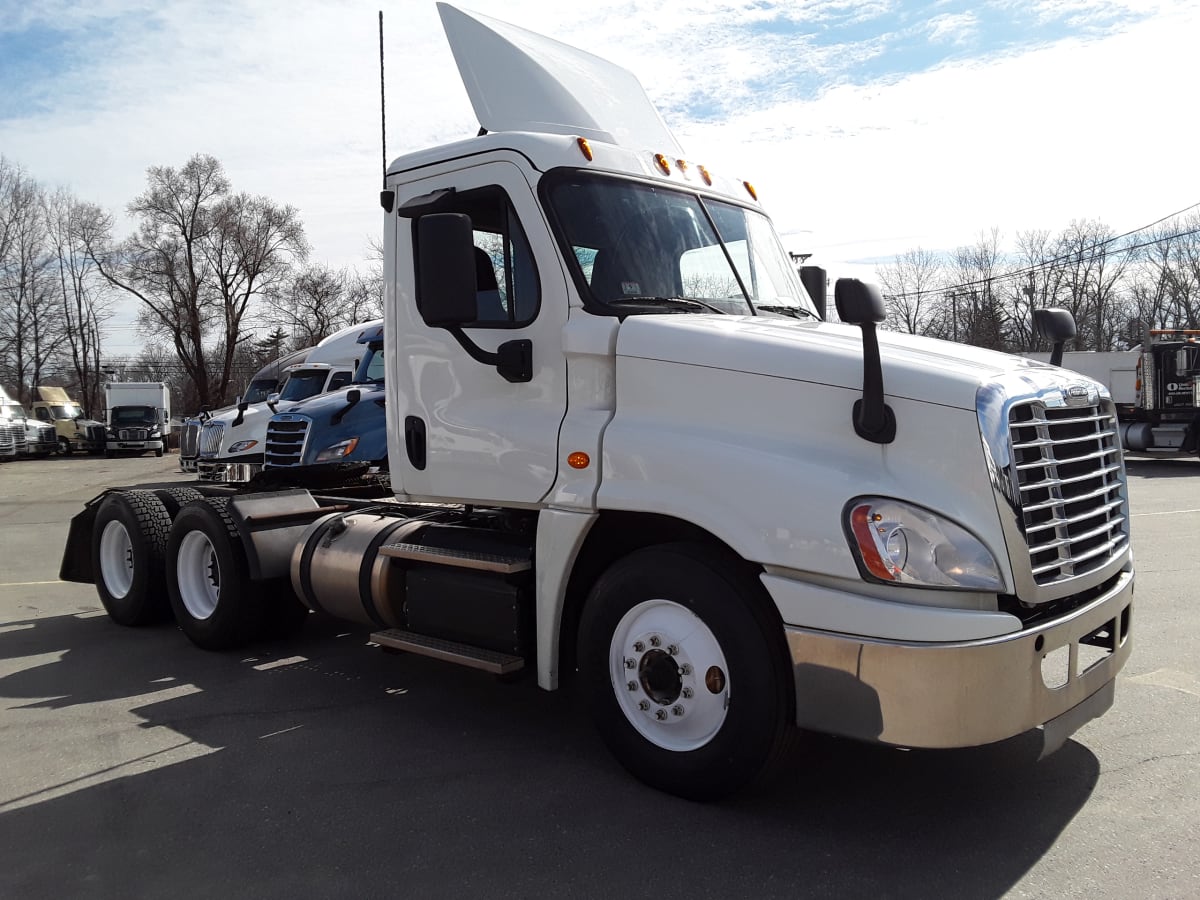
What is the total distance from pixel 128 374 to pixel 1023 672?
8069cm

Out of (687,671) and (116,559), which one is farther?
(116,559)

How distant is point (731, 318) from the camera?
4516 mm

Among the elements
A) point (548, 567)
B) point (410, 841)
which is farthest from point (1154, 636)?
point (410, 841)

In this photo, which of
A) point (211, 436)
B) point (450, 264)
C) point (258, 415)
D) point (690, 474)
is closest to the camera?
point (690, 474)

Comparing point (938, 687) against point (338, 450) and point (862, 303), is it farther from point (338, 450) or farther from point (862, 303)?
point (338, 450)

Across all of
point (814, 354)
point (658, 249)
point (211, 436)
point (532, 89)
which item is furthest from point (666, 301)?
point (211, 436)

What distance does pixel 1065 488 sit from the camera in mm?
3838

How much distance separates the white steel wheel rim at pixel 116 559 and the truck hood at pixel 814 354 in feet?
17.5

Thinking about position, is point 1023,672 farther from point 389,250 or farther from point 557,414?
point 389,250

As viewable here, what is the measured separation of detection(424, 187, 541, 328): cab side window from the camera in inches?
184

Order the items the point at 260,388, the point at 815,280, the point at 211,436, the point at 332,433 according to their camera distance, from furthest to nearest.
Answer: the point at 260,388, the point at 211,436, the point at 332,433, the point at 815,280

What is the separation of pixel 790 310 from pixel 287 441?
6.31 metres

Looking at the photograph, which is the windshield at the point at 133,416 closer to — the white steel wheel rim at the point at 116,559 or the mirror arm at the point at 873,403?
the white steel wheel rim at the point at 116,559

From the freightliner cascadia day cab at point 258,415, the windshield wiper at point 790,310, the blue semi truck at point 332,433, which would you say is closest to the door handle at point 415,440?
the windshield wiper at point 790,310
